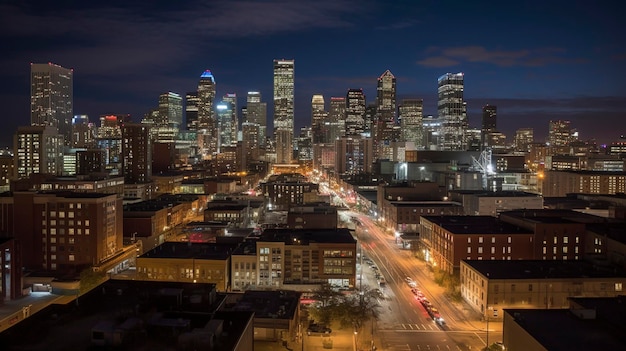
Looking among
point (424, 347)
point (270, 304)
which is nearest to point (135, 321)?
point (270, 304)

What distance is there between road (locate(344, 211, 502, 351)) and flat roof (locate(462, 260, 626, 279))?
3684 millimetres

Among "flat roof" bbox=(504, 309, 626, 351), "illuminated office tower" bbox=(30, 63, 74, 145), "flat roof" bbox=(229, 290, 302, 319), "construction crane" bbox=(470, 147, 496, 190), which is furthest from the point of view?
"illuminated office tower" bbox=(30, 63, 74, 145)

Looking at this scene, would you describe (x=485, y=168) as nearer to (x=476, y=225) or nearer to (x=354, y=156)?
(x=476, y=225)

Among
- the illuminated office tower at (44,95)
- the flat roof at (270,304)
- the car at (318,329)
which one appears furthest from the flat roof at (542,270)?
the illuminated office tower at (44,95)

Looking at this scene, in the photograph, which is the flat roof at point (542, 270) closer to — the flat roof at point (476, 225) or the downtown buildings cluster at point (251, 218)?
the downtown buildings cluster at point (251, 218)

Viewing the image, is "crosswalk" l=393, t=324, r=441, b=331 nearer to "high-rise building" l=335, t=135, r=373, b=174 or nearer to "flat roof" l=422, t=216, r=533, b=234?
"flat roof" l=422, t=216, r=533, b=234

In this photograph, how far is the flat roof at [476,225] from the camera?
53312 millimetres

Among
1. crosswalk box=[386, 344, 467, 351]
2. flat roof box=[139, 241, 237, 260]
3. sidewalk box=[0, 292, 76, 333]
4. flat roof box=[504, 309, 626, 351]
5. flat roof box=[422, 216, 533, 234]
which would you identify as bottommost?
crosswalk box=[386, 344, 467, 351]

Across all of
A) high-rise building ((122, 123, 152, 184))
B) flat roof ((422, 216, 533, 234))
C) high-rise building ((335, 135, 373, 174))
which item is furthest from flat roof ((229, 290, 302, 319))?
high-rise building ((335, 135, 373, 174))

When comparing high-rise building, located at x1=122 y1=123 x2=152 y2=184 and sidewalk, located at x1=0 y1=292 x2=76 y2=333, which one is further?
high-rise building, located at x1=122 y1=123 x2=152 y2=184

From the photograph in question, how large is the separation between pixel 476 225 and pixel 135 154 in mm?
83158

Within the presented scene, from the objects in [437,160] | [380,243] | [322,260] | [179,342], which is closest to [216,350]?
[179,342]

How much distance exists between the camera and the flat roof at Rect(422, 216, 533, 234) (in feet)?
175

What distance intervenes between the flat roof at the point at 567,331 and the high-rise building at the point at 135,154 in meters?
101
